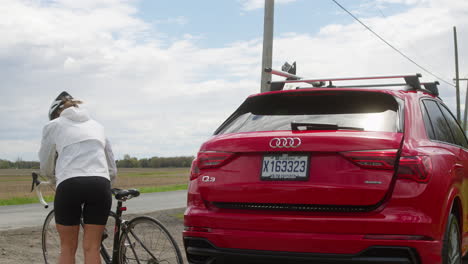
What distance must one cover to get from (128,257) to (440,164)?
109 inches

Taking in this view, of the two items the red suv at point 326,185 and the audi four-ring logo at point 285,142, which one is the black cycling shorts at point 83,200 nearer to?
the red suv at point 326,185

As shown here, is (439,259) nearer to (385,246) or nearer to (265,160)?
(385,246)

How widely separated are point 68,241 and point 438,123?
3248 millimetres

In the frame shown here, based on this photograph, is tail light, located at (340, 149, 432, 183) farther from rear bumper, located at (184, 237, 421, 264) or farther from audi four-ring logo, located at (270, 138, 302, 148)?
rear bumper, located at (184, 237, 421, 264)

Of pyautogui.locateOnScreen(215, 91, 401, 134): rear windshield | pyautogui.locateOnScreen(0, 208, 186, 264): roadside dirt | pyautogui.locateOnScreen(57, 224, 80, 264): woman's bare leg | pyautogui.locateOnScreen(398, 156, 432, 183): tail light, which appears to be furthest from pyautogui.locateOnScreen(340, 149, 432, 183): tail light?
pyautogui.locateOnScreen(0, 208, 186, 264): roadside dirt

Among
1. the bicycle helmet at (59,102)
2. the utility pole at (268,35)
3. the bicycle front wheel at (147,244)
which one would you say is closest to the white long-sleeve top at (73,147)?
the bicycle helmet at (59,102)

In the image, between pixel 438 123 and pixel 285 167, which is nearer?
pixel 285 167

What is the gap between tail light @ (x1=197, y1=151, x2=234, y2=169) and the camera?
14.7 ft

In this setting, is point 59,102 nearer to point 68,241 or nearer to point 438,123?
point 68,241

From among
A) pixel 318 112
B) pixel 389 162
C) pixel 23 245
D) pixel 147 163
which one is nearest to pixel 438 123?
pixel 318 112

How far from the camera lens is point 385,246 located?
3945 millimetres

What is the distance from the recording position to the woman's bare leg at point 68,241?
5.15 m

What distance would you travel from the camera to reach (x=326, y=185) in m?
4.09

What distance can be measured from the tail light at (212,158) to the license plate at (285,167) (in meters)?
0.30
